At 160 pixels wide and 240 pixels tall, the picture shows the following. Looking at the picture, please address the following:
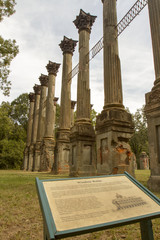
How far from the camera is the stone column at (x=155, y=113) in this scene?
582 centimetres

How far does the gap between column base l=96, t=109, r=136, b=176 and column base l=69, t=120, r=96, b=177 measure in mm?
2400

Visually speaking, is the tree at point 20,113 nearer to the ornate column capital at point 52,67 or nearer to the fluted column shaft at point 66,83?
the ornate column capital at point 52,67

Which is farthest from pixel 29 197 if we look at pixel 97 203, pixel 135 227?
pixel 97 203

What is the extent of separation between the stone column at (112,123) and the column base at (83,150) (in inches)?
90.3

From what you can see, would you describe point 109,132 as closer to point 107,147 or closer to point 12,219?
point 107,147

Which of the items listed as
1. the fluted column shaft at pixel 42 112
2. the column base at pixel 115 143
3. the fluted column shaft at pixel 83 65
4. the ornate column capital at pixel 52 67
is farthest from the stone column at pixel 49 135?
the column base at pixel 115 143

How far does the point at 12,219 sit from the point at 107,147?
208 inches

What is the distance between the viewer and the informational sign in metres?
1.78

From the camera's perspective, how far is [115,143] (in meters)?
7.95

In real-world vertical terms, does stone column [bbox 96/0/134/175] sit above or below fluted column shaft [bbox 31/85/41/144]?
below

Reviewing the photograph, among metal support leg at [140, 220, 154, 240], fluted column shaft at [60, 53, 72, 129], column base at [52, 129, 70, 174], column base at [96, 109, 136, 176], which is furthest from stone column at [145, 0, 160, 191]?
fluted column shaft at [60, 53, 72, 129]

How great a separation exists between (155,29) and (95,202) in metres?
6.62

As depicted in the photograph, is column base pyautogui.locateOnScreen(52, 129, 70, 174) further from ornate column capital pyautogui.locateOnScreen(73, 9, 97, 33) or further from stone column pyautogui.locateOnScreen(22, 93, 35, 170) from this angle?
stone column pyautogui.locateOnScreen(22, 93, 35, 170)

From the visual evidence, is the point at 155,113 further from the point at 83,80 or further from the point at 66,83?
the point at 66,83
